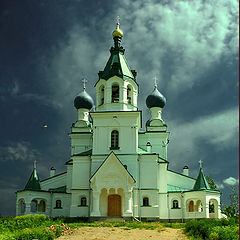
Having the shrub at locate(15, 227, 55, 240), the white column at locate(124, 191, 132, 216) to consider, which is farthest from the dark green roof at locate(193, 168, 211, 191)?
the shrub at locate(15, 227, 55, 240)

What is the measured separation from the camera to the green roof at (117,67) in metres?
28.8

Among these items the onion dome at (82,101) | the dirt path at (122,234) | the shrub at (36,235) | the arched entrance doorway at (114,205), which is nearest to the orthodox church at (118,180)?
the arched entrance doorway at (114,205)

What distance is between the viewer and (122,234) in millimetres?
17453

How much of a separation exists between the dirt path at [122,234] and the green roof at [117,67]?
13.2m

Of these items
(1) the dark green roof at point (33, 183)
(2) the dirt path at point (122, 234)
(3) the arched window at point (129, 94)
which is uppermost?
(3) the arched window at point (129, 94)

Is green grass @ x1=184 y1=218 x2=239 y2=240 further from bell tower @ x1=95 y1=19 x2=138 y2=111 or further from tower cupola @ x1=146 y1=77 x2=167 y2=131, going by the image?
tower cupola @ x1=146 y1=77 x2=167 y2=131

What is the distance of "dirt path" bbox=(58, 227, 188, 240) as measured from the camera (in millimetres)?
16359

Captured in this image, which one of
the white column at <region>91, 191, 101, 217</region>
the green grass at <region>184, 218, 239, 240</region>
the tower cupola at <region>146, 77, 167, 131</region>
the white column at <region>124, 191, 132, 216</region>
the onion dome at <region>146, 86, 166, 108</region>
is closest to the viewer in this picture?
the green grass at <region>184, 218, 239, 240</region>

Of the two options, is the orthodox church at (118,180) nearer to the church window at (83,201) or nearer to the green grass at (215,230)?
the church window at (83,201)

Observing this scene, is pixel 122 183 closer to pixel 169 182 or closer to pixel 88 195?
pixel 88 195

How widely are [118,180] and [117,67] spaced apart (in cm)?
908

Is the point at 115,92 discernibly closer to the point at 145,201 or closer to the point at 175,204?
the point at 145,201

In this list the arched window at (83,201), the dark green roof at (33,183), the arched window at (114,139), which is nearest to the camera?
the arched window at (83,201)

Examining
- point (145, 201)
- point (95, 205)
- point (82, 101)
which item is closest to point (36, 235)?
point (95, 205)
